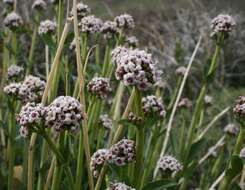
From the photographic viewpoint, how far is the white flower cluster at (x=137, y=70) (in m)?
0.94

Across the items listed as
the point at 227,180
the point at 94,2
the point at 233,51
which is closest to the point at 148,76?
the point at 227,180

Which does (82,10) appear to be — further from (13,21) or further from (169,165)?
(169,165)

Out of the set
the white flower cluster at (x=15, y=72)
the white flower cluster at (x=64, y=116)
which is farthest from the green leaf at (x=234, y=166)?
the white flower cluster at (x=15, y=72)

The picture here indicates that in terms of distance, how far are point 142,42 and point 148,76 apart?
173 inches

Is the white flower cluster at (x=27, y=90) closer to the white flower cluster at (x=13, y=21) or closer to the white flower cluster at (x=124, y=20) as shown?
the white flower cluster at (x=124, y=20)

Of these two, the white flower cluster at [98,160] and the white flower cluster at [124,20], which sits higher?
the white flower cluster at [124,20]

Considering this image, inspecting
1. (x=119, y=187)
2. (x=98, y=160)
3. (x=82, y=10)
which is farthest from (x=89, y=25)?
(x=119, y=187)

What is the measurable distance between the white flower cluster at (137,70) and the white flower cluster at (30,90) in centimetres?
45

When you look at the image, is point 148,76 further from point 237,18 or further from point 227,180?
point 237,18

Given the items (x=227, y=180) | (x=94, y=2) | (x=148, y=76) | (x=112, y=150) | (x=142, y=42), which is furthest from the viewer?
(x=94, y=2)

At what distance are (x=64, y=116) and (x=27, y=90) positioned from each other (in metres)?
0.45

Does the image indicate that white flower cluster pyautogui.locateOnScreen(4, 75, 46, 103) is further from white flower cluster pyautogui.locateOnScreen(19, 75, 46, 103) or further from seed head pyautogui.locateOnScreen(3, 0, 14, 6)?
seed head pyautogui.locateOnScreen(3, 0, 14, 6)

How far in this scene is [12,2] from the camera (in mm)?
2107

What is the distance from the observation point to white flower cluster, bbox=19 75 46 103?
135 cm
